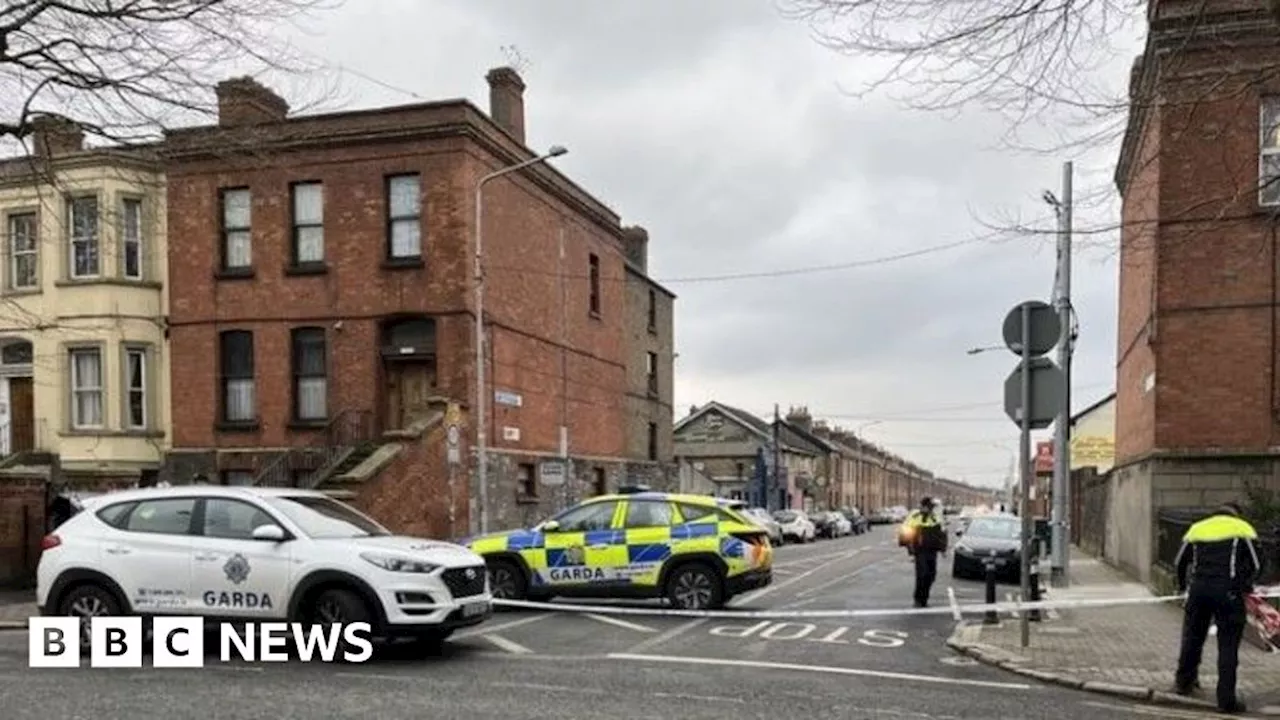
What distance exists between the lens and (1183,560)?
9086 mm

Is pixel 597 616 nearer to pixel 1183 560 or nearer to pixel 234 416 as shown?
pixel 1183 560

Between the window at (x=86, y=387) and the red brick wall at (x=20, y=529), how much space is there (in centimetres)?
731

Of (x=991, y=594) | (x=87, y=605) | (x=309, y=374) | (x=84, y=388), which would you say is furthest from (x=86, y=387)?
(x=991, y=594)

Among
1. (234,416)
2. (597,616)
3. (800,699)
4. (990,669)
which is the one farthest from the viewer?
(234,416)

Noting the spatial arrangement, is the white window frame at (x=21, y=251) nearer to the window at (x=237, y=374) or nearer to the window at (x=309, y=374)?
the window at (x=237, y=374)

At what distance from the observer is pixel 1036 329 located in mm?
11508

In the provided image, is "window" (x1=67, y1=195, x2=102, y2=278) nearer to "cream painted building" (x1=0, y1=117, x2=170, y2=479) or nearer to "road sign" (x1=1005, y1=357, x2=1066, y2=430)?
"cream painted building" (x1=0, y1=117, x2=170, y2=479)

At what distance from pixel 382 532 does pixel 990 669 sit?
5.94m

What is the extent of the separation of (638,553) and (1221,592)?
7274mm

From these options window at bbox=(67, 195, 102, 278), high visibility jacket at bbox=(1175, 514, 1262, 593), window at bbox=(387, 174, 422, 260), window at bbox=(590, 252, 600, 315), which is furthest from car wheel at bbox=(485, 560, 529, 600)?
window at bbox=(590, 252, 600, 315)

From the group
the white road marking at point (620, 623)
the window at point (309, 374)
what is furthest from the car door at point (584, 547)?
the window at point (309, 374)

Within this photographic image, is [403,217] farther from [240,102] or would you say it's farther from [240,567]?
[240,567]

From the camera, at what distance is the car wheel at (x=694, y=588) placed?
13992mm

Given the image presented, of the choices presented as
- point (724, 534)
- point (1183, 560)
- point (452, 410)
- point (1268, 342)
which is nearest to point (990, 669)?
point (1183, 560)
